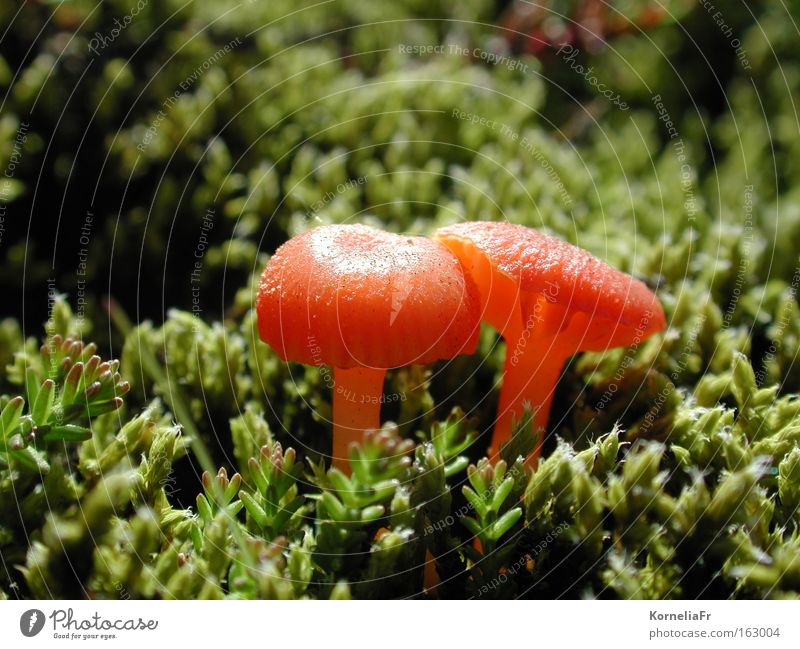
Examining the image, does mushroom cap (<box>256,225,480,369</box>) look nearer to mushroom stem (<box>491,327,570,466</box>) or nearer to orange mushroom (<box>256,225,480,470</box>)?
orange mushroom (<box>256,225,480,470</box>)

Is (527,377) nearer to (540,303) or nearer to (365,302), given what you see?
(540,303)

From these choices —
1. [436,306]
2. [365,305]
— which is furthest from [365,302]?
[436,306]

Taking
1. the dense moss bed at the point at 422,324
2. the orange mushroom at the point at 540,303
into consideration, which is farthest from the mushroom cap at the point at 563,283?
the dense moss bed at the point at 422,324


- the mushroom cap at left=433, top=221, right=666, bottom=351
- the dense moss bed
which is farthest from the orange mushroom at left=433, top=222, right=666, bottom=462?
the dense moss bed

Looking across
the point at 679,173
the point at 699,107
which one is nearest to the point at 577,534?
the point at 679,173

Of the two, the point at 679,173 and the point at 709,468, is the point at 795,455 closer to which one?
the point at 709,468
